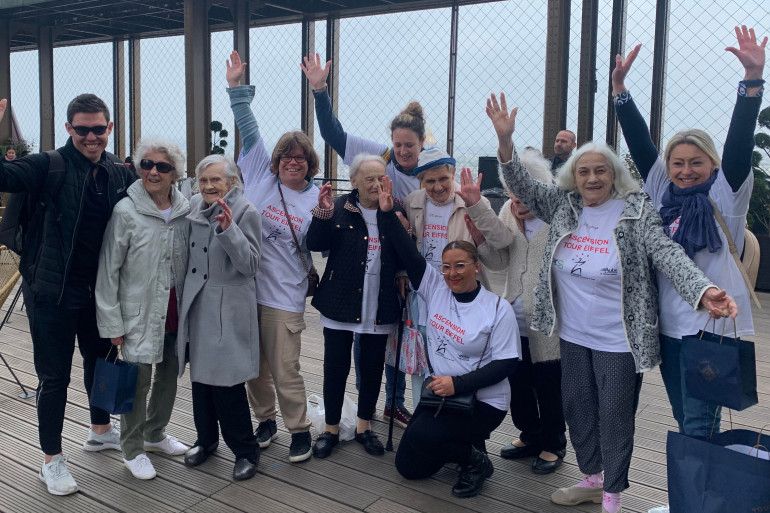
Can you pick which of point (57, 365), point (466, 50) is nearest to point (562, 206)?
point (57, 365)

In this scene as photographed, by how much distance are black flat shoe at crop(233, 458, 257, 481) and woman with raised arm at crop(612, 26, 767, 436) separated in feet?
5.28

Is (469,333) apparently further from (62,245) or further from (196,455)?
(62,245)

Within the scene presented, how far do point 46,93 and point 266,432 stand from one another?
12971 millimetres

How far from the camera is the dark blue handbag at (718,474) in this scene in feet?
5.67

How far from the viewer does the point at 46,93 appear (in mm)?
13516

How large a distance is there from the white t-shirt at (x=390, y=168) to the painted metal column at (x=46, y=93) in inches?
482

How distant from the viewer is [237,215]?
2605 millimetres

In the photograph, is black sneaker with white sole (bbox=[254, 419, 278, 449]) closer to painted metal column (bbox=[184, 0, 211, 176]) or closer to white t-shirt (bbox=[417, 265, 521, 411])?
white t-shirt (bbox=[417, 265, 521, 411])

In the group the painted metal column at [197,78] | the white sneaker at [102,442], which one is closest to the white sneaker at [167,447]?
the white sneaker at [102,442]

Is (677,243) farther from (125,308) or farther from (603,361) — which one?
(125,308)

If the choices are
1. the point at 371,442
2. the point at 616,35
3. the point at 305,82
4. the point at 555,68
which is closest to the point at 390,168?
the point at 371,442

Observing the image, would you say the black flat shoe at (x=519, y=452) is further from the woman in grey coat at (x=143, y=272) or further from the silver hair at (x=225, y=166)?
the silver hair at (x=225, y=166)

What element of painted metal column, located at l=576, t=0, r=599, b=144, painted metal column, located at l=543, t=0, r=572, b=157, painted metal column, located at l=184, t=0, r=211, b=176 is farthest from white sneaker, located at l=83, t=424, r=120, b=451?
painted metal column, located at l=184, t=0, r=211, b=176

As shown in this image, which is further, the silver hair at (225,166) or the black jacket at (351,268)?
the black jacket at (351,268)
